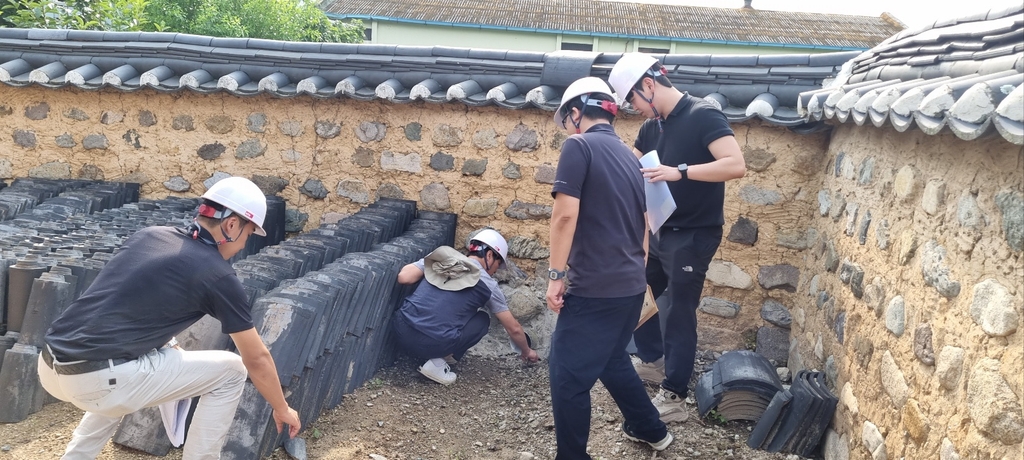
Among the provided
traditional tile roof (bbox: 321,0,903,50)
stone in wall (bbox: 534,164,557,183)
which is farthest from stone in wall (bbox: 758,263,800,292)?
traditional tile roof (bbox: 321,0,903,50)

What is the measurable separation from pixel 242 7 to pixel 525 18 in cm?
713

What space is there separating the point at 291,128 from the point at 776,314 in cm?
354

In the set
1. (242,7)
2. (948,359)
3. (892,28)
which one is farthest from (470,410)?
(892,28)

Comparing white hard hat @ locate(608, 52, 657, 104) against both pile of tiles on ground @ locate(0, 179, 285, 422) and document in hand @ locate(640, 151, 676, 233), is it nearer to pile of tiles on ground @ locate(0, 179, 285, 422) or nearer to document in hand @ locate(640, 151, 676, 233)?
document in hand @ locate(640, 151, 676, 233)

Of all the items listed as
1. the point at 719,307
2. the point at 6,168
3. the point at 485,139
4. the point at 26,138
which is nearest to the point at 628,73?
the point at 485,139

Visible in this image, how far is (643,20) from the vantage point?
17.0m

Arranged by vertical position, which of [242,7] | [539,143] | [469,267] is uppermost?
[242,7]

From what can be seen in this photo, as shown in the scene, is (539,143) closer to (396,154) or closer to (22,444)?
(396,154)

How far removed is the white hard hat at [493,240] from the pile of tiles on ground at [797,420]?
1925 millimetres

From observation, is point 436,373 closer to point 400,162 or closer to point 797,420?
point 400,162

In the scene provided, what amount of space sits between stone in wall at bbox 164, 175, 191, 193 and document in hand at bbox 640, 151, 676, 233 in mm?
3680

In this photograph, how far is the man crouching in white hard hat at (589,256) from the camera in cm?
298

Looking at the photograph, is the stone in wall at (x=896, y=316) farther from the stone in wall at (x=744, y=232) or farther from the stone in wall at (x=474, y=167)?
the stone in wall at (x=474, y=167)

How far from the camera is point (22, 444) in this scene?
3201 mm
